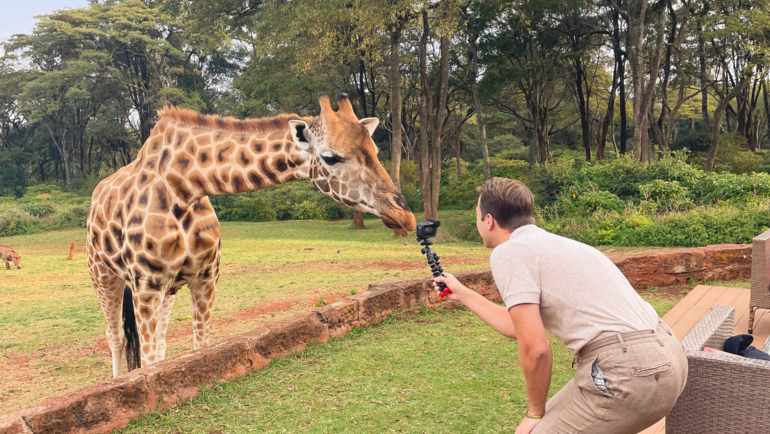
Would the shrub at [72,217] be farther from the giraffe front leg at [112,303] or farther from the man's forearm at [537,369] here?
the man's forearm at [537,369]

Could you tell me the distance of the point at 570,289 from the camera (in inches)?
77.9

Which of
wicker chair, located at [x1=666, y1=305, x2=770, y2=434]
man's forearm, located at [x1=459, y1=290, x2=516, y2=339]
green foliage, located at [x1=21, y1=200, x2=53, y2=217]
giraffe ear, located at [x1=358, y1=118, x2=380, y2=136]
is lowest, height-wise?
wicker chair, located at [x1=666, y1=305, x2=770, y2=434]

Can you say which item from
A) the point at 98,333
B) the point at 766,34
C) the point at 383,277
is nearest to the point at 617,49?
the point at 766,34

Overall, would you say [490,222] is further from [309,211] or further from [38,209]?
[38,209]

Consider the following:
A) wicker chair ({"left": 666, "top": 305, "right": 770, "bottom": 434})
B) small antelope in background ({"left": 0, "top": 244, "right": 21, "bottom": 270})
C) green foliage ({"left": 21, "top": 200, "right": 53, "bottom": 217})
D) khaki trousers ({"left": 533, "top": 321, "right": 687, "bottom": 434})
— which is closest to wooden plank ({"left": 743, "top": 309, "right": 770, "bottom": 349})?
wicker chair ({"left": 666, "top": 305, "right": 770, "bottom": 434})

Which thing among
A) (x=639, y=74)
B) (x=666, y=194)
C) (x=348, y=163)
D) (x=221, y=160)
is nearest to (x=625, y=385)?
(x=348, y=163)

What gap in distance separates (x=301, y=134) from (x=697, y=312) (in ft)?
12.8

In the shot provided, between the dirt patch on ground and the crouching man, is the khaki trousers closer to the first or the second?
the crouching man

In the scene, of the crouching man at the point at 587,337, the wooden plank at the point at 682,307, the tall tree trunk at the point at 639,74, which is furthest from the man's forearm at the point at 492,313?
the tall tree trunk at the point at 639,74

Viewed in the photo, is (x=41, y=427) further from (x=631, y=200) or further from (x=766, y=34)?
(x=766, y=34)

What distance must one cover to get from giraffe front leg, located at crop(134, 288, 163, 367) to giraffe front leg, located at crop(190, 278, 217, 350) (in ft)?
1.01

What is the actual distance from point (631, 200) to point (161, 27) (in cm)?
3263

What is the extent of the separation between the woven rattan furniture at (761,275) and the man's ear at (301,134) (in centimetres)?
409

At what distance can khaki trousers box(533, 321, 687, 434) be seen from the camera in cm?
189
